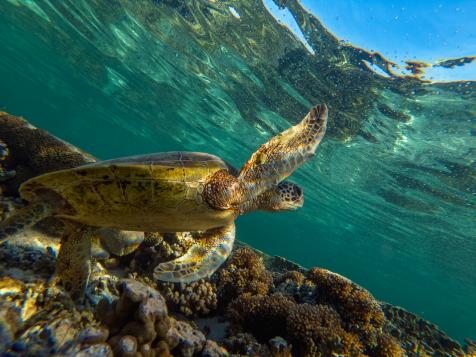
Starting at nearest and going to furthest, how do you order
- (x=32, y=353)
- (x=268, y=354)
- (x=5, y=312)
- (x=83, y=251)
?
(x=32, y=353) → (x=5, y=312) → (x=268, y=354) → (x=83, y=251)

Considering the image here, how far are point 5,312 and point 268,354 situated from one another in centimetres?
229

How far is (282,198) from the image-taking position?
3900 mm

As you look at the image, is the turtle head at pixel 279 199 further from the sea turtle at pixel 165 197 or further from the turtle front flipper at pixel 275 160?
the turtle front flipper at pixel 275 160

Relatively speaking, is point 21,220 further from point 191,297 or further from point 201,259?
point 191,297

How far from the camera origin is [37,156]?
13.9ft

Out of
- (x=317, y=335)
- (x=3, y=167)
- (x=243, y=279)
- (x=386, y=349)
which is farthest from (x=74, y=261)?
(x=386, y=349)

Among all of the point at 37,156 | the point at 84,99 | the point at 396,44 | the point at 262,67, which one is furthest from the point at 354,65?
the point at 84,99

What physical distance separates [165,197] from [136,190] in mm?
307

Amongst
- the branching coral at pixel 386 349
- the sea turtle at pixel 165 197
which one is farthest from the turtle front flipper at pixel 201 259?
the branching coral at pixel 386 349

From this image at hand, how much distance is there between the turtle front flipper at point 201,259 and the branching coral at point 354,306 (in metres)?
1.62

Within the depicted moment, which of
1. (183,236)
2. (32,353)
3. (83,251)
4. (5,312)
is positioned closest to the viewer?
(32,353)

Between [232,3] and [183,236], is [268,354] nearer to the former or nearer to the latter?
[183,236]

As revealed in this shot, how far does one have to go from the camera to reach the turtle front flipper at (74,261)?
9.45 feet

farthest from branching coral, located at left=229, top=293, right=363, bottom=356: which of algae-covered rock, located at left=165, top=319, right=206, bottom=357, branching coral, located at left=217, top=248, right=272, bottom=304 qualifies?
algae-covered rock, located at left=165, top=319, right=206, bottom=357
